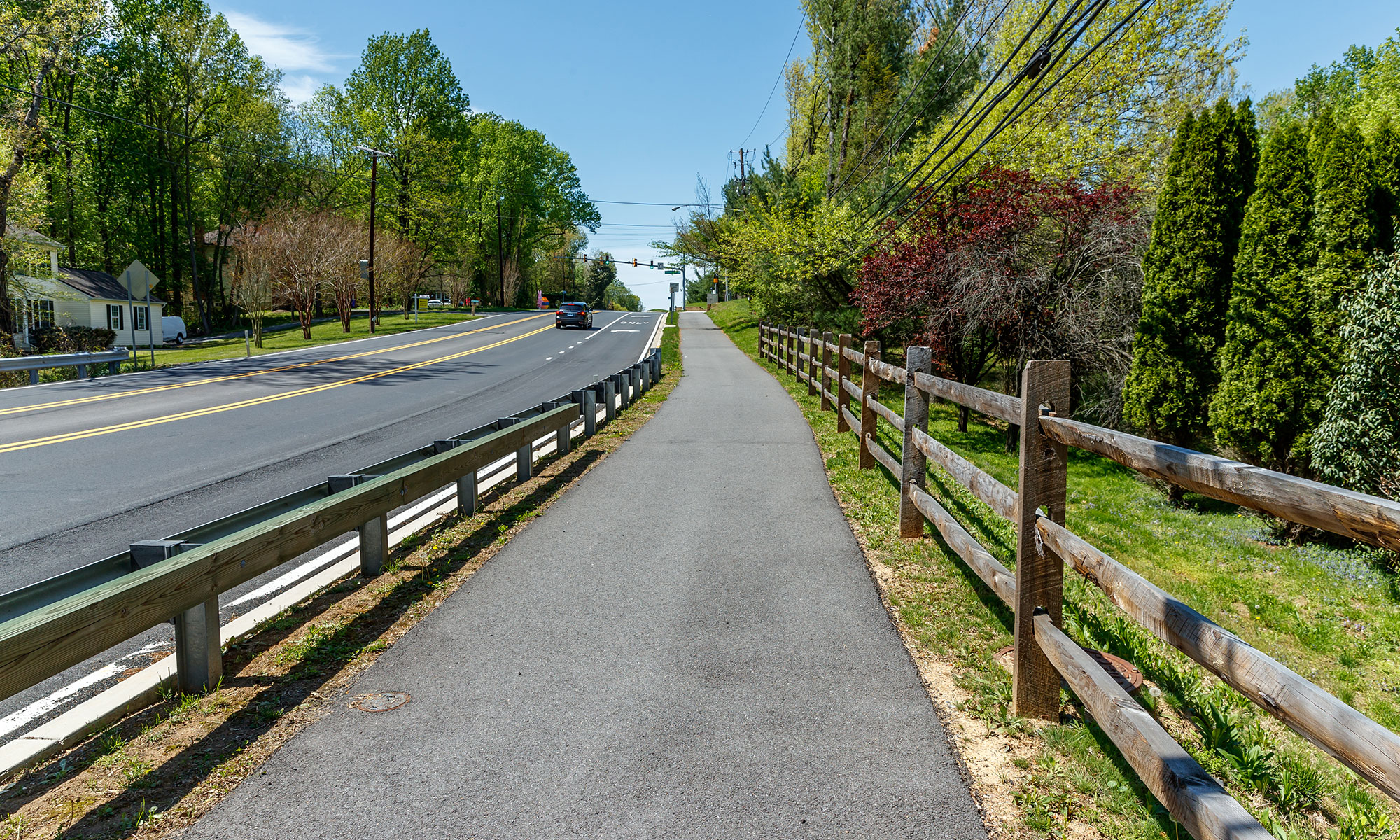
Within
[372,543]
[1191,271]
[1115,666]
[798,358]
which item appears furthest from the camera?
[798,358]

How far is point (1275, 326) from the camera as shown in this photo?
327 inches

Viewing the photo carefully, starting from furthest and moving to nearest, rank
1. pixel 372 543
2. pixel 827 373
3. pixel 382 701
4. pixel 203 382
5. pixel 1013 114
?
1. pixel 203 382
2. pixel 827 373
3. pixel 1013 114
4. pixel 372 543
5. pixel 382 701

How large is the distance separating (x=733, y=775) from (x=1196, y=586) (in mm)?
5215

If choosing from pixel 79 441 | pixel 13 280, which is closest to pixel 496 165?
pixel 13 280

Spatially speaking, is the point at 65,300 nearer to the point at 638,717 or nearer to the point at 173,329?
the point at 173,329

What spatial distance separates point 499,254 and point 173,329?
33.9 m

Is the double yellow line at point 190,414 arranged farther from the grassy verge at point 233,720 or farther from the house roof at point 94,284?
the house roof at point 94,284

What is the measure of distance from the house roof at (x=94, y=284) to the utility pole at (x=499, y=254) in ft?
104

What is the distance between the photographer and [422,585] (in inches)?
217

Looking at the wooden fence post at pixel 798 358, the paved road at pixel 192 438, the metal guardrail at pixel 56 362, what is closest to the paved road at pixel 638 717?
the paved road at pixel 192 438

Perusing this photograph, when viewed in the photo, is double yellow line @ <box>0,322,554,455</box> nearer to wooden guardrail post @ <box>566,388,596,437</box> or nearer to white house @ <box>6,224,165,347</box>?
wooden guardrail post @ <box>566,388,596,437</box>

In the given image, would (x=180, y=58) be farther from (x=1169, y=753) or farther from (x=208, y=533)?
(x=1169, y=753)

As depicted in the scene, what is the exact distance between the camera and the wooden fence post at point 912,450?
6.64 metres

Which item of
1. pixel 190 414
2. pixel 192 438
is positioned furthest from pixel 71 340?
pixel 192 438
